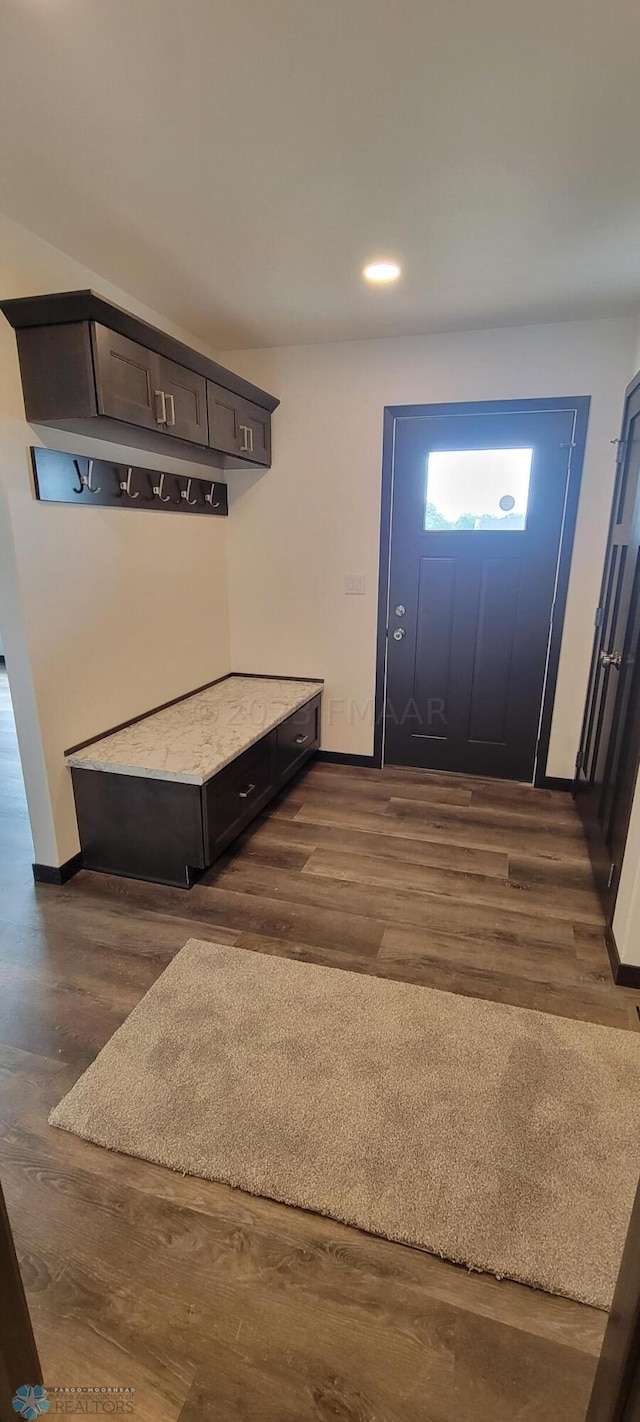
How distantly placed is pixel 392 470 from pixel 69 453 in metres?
1.83

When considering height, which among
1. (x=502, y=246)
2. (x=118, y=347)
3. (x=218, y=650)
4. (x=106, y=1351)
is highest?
(x=502, y=246)

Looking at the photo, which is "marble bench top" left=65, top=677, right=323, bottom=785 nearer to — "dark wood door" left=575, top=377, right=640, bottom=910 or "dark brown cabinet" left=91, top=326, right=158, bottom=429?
"dark brown cabinet" left=91, top=326, right=158, bottom=429

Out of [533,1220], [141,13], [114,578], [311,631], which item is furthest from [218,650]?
[533,1220]

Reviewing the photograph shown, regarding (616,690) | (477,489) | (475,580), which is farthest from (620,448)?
(616,690)

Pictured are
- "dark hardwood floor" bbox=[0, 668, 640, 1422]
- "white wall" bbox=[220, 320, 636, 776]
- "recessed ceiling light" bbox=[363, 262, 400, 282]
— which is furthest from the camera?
"white wall" bbox=[220, 320, 636, 776]

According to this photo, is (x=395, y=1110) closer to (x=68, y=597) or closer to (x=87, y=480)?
(x=68, y=597)

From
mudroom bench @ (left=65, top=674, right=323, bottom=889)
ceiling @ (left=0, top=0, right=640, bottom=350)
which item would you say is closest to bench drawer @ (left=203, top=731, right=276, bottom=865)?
mudroom bench @ (left=65, top=674, right=323, bottom=889)

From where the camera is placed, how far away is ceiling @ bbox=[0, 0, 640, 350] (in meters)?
1.31

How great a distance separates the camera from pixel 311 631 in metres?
3.91

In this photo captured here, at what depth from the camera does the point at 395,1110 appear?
1.62m

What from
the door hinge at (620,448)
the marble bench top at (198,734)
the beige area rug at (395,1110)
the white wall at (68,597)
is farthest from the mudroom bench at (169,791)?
the door hinge at (620,448)

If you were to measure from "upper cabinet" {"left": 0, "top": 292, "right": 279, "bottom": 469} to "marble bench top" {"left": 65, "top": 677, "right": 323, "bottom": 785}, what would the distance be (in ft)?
4.30

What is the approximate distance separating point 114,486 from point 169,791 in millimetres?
1386

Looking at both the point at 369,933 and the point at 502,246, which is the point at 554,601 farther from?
the point at 369,933
